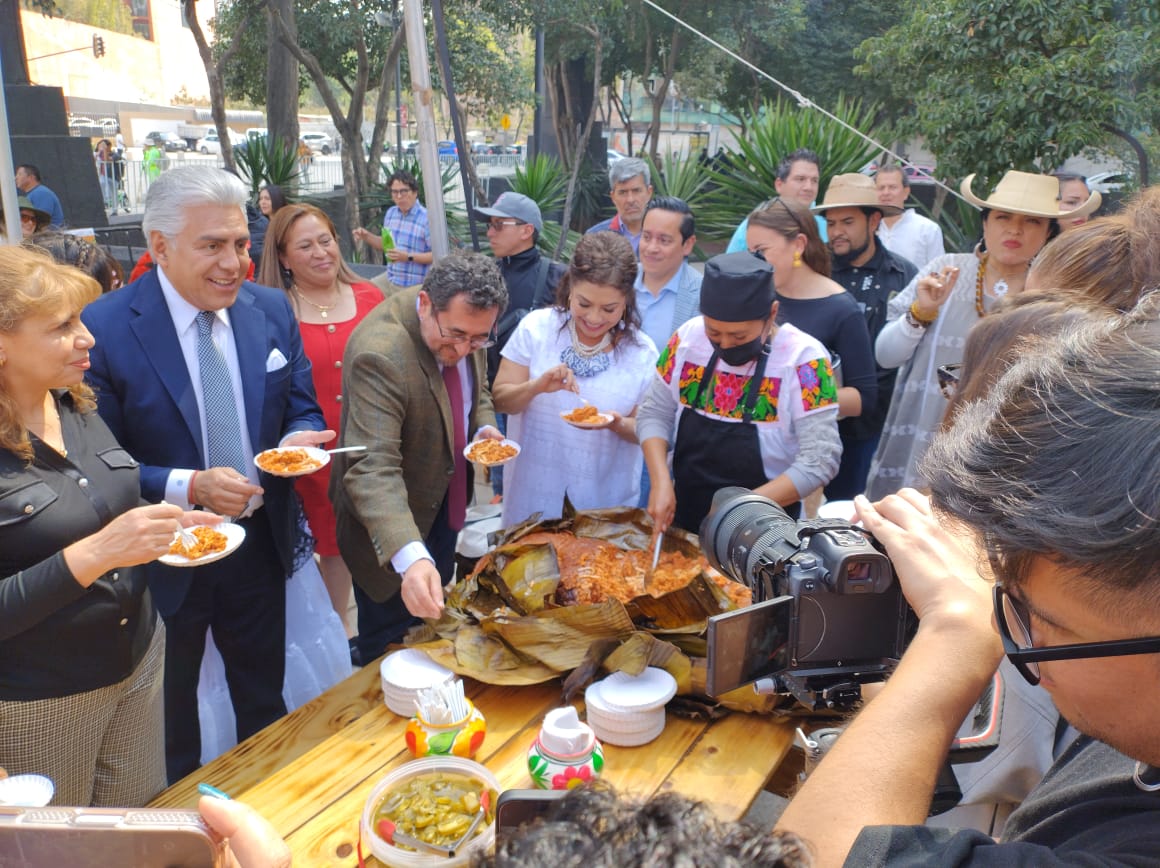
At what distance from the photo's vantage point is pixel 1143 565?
0.75 metres

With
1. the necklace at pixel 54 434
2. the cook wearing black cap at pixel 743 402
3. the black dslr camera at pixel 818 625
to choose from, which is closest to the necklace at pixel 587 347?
the cook wearing black cap at pixel 743 402

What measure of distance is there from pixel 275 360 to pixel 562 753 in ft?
5.41

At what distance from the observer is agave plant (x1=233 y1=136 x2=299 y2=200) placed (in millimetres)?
10797

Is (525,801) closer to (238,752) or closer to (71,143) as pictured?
(238,752)

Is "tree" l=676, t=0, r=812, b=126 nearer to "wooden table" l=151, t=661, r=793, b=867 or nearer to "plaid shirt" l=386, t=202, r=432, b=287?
"plaid shirt" l=386, t=202, r=432, b=287

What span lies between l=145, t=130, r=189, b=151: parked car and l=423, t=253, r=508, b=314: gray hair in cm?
3287

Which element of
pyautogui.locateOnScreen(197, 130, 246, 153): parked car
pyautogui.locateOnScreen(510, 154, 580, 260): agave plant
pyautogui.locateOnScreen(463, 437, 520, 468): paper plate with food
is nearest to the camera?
pyautogui.locateOnScreen(463, 437, 520, 468): paper plate with food

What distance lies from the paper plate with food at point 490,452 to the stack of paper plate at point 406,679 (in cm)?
84

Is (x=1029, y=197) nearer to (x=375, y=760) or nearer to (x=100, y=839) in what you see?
(x=375, y=760)

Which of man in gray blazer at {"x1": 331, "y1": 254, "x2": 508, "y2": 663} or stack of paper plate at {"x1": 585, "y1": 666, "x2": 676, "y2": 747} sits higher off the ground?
man in gray blazer at {"x1": 331, "y1": 254, "x2": 508, "y2": 663}

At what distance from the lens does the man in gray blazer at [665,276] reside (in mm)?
4020

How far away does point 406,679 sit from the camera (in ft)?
6.89

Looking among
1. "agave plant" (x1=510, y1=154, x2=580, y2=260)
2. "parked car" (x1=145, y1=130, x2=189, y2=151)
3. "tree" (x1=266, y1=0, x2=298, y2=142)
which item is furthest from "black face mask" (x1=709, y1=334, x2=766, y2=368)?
"parked car" (x1=145, y1=130, x2=189, y2=151)

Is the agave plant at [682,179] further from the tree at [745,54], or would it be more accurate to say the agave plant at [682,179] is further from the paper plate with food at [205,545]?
the tree at [745,54]
